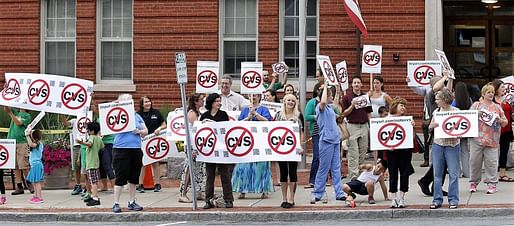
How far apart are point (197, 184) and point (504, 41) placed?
10337 millimetres

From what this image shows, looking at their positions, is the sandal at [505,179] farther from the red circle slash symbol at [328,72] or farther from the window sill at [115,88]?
the window sill at [115,88]

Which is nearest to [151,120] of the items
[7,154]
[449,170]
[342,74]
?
[7,154]

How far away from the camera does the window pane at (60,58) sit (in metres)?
21.6

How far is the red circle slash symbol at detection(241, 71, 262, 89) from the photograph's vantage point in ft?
51.8

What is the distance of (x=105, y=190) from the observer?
1584 cm

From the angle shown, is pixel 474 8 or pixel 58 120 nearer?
pixel 58 120

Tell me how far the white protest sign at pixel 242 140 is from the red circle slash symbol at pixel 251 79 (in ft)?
7.67

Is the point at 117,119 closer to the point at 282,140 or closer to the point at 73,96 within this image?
the point at 73,96

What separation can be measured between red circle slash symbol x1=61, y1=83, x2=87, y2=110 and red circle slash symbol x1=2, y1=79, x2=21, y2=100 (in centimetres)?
73

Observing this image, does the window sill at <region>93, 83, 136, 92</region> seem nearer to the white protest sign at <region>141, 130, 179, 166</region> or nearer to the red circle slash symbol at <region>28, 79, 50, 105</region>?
the white protest sign at <region>141, 130, 179, 166</region>

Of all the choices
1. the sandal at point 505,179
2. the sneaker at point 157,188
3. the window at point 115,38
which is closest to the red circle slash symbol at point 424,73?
the sandal at point 505,179

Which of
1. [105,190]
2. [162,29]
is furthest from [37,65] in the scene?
[105,190]

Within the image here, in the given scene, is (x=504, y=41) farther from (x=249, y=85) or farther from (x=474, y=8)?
(x=249, y=85)

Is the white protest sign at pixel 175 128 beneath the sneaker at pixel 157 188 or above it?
above
